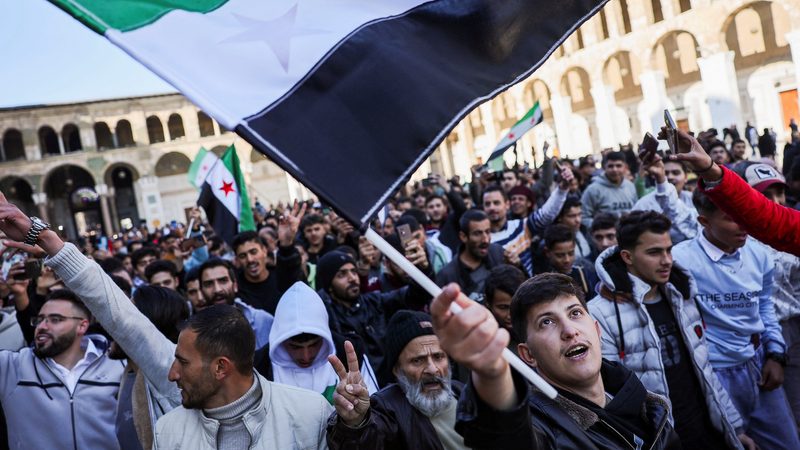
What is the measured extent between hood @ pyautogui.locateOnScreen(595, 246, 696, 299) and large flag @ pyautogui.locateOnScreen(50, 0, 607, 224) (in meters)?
1.42

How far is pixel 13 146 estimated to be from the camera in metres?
41.8

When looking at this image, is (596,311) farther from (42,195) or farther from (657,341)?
(42,195)

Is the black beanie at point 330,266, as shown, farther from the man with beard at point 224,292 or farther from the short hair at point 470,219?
the short hair at point 470,219

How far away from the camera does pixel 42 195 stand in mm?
40719

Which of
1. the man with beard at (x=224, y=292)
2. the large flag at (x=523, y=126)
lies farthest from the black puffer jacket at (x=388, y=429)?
the large flag at (x=523, y=126)

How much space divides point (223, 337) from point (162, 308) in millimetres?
1060

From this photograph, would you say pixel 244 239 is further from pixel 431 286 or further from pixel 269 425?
pixel 431 286

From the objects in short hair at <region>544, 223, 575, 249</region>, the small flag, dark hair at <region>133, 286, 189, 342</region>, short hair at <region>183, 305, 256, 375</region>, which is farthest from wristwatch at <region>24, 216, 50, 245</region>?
the small flag

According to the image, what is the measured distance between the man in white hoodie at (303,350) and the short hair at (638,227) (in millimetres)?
1567

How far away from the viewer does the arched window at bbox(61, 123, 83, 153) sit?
4191 centimetres

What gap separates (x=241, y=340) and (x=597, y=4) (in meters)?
1.99

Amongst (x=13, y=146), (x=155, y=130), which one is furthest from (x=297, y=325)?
(x=13, y=146)

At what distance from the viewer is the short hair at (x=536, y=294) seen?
236 centimetres

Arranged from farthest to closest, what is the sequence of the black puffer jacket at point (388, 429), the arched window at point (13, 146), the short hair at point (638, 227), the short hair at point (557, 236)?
1. the arched window at point (13, 146)
2. the short hair at point (557, 236)
3. the short hair at point (638, 227)
4. the black puffer jacket at point (388, 429)
